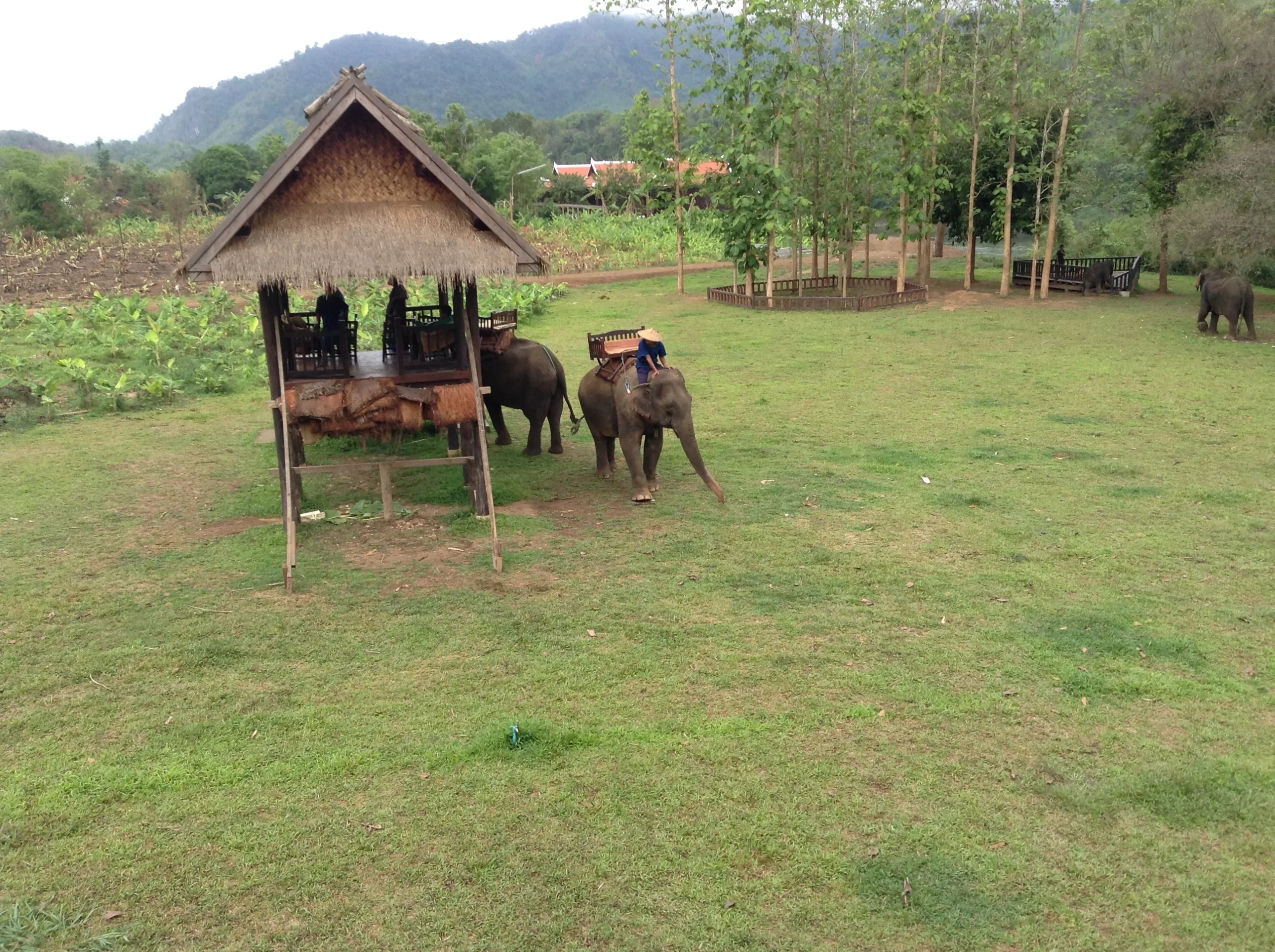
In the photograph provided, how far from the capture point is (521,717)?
588cm

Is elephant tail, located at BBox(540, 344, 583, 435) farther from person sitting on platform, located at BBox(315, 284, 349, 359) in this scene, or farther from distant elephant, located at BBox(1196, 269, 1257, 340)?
distant elephant, located at BBox(1196, 269, 1257, 340)

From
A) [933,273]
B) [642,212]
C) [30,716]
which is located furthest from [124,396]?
[642,212]

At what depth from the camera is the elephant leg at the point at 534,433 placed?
11.9 meters

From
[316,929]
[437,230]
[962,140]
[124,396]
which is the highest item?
[962,140]

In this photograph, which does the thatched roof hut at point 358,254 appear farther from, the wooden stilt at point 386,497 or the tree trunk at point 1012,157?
the tree trunk at point 1012,157

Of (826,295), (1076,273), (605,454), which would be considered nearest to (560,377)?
(605,454)

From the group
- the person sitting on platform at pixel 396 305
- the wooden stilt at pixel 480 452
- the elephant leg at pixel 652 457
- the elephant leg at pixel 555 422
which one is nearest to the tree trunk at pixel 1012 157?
the elephant leg at pixel 555 422

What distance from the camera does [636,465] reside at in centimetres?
999

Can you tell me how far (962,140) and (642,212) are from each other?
28211 mm

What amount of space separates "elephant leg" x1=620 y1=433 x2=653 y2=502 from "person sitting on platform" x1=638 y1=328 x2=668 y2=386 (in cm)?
61

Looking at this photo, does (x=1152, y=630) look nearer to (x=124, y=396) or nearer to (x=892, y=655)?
(x=892, y=655)

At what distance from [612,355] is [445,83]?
427 feet

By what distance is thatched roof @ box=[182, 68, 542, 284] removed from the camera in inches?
316

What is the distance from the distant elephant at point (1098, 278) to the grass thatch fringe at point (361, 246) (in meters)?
21.6
